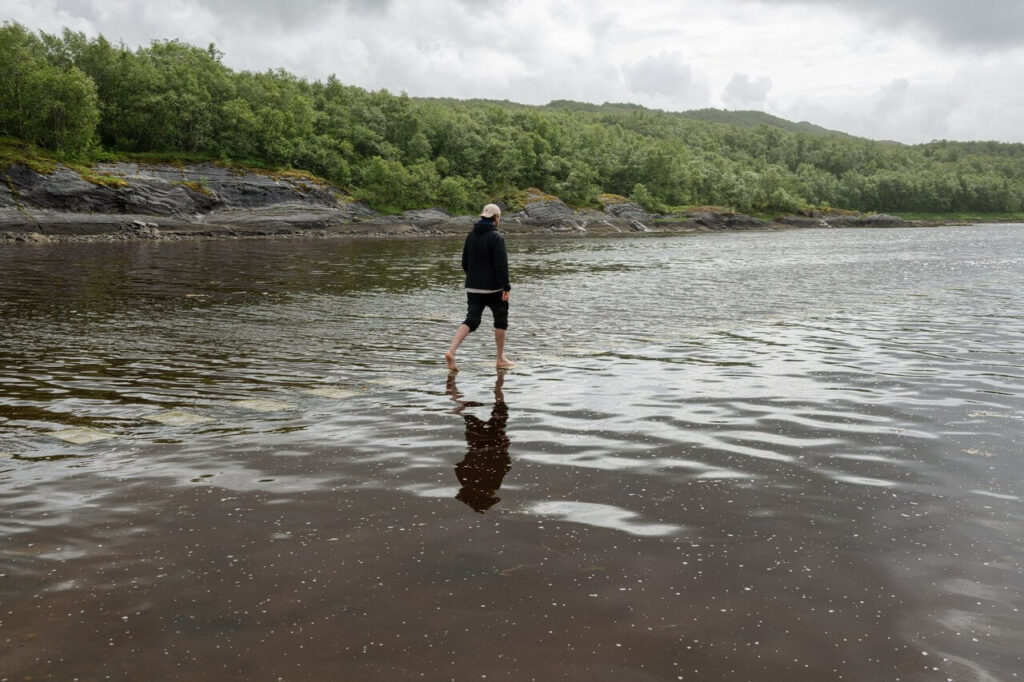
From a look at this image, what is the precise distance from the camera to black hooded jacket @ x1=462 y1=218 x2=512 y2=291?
1328cm

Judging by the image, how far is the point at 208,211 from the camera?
277ft

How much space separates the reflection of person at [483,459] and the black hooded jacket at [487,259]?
12.1ft

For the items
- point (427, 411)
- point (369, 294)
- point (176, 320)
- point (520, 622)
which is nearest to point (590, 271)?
point (369, 294)

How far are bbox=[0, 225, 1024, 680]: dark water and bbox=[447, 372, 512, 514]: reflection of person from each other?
0.20 feet

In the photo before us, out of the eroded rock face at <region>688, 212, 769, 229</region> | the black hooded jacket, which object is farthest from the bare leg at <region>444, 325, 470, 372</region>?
the eroded rock face at <region>688, 212, 769, 229</region>

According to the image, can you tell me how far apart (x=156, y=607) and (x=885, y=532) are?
17.4 feet

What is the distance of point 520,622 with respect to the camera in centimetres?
433

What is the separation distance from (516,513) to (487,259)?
7988 millimetres

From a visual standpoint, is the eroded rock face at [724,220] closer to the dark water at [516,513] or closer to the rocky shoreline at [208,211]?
the rocky shoreline at [208,211]

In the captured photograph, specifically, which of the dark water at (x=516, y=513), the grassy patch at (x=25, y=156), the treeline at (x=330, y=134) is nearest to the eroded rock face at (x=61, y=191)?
the grassy patch at (x=25, y=156)

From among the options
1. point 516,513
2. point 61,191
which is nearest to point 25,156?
point 61,191

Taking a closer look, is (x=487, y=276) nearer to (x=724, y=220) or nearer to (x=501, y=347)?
(x=501, y=347)

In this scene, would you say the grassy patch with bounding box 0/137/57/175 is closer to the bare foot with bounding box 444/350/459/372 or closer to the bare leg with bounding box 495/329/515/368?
the bare foot with bounding box 444/350/459/372

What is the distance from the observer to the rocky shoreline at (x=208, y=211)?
6938 centimetres
